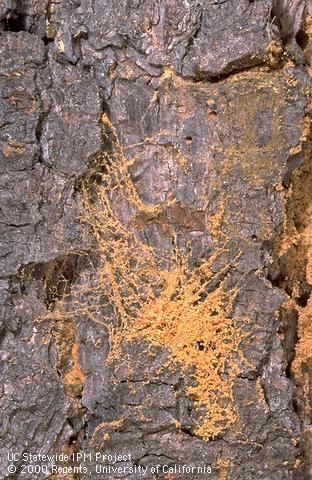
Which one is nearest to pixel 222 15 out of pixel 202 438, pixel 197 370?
pixel 197 370

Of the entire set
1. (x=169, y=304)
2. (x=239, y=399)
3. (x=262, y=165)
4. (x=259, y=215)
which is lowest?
(x=239, y=399)

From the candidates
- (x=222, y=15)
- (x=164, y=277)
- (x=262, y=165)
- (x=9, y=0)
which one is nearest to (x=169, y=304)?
(x=164, y=277)

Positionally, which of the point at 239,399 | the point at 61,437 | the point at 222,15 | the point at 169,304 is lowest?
the point at 61,437

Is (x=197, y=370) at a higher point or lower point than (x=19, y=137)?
lower

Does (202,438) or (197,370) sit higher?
(197,370)

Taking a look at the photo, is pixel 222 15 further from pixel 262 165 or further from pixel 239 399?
pixel 239 399

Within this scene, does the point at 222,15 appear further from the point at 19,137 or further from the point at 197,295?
the point at 197,295
